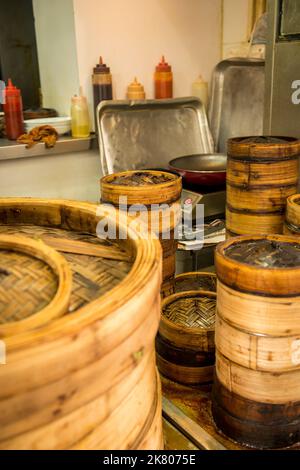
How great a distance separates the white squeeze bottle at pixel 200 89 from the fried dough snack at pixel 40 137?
1.69 meters

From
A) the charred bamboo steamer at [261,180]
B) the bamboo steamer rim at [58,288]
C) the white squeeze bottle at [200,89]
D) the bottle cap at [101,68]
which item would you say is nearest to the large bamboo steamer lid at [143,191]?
the charred bamboo steamer at [261,180]

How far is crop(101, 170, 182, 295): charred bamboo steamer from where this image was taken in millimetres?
2152

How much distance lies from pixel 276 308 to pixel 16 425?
97cm

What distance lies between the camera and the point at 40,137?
3693 millimetres

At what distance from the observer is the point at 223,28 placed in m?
4.68

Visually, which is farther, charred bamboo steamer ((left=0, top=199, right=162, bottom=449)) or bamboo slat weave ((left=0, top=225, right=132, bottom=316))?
bamboo slat weave ((left=0, top=225, right=132, bottom=316))

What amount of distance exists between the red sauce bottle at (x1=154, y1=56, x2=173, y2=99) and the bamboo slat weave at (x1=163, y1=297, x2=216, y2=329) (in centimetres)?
273

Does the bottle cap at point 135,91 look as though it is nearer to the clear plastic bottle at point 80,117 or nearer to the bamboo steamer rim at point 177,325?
the clear plastic bottle at point 80,117

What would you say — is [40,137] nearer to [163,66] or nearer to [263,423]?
[163,66]

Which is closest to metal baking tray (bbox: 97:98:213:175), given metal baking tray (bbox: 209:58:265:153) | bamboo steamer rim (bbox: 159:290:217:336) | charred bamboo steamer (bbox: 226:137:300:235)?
metal baking tray (bbox: 209:58:265:153)

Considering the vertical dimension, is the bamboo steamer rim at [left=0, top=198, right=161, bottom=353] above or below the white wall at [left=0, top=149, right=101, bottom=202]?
above

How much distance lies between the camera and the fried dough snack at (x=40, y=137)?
361cm

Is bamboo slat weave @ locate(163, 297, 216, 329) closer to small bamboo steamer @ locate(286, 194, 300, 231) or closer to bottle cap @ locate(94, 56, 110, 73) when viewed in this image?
Answer: small bamboo steamer @ locate(286, 194, 300, 231)

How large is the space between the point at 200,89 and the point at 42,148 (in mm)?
1904
